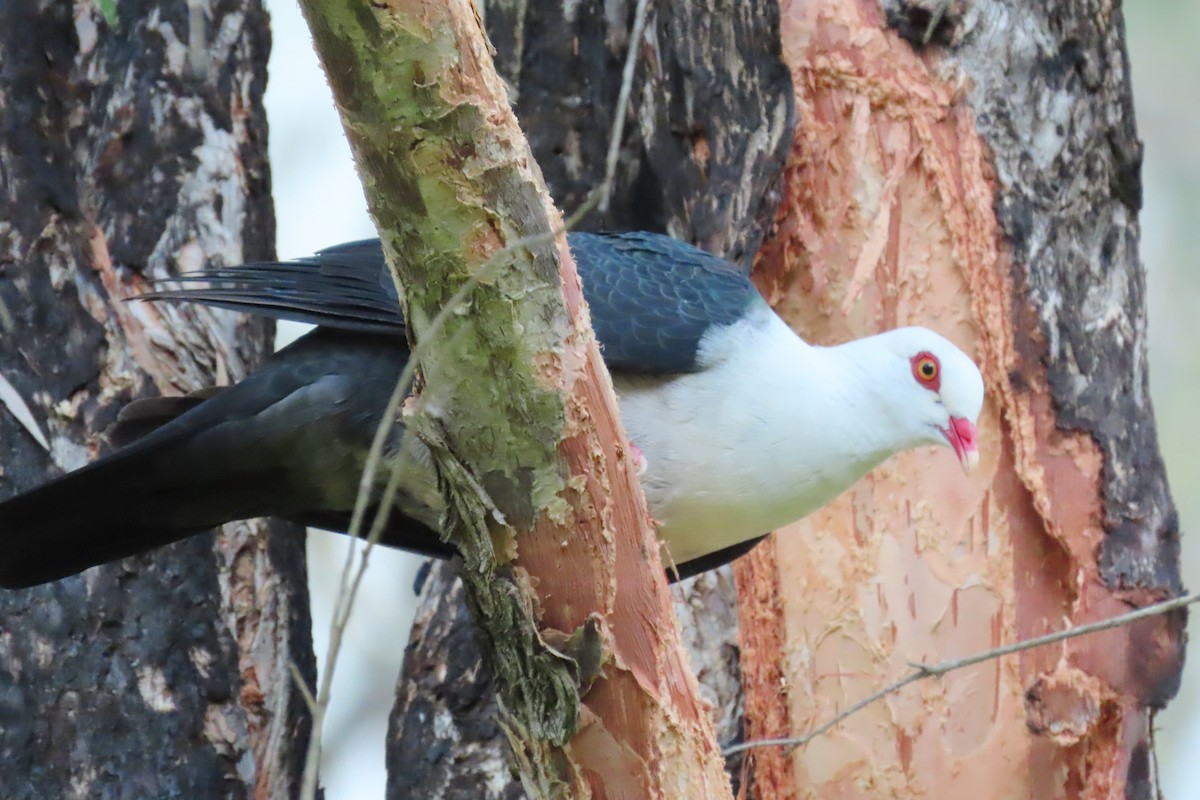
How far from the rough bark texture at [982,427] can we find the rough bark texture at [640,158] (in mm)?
173

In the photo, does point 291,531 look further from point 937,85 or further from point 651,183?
point 937,85

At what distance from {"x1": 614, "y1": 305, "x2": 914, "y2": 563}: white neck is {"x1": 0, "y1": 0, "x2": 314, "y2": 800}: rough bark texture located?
3.67 ft

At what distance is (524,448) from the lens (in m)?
2.17

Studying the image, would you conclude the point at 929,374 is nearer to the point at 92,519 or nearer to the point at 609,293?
the point at 609,293

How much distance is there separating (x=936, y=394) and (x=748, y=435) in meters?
0.55

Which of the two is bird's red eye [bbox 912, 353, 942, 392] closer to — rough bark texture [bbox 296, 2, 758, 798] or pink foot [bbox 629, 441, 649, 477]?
pink foot [bbox 629, 441, 649, 477]

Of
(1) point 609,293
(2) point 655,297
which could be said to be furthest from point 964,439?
(1) point 609,293

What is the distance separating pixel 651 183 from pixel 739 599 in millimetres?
1270

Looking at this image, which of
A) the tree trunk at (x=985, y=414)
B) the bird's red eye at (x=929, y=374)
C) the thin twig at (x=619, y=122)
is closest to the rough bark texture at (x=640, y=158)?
the tree trunk at (x=985, y=414)

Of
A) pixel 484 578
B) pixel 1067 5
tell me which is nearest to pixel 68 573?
pixel 484 578

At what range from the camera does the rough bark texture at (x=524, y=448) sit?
1.98m

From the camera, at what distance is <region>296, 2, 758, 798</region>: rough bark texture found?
1.98m

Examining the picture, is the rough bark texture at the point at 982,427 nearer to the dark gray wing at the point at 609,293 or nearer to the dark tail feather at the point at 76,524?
the dark gray wing at the point at 609,293

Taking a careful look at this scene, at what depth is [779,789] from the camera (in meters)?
3.79
